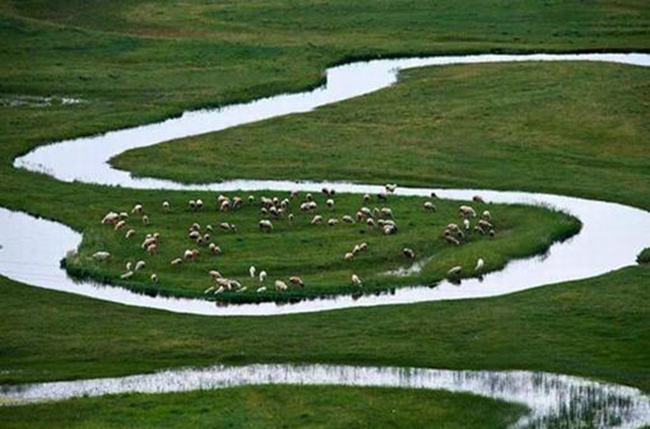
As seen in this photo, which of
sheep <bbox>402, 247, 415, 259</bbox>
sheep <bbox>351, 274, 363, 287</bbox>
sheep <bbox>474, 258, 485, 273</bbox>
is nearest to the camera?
sheep <bbox>351, 274, 363, 287</bbox>

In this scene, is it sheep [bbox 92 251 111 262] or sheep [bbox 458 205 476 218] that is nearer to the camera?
sheep [bbox 92 251 111 262]

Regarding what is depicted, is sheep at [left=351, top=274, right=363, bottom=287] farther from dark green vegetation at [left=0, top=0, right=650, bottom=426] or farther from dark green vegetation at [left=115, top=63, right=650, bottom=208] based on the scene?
dark green vegetation at [left=115, top=63, right=650, bottom=208]

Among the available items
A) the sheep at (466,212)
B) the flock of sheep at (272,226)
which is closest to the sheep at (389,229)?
the flock of sheep at (272,226)

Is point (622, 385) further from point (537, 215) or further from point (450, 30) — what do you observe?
point (450, 30)

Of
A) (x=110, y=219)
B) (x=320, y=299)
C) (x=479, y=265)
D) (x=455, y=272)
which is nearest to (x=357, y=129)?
(x=110, y=219)

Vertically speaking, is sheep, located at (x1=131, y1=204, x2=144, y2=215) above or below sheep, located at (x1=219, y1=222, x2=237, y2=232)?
below

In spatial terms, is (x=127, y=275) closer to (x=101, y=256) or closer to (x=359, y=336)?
(x=101, y=256)

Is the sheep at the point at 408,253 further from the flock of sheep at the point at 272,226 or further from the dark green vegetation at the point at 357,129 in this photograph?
the dark green vegetation at the point at 357,129

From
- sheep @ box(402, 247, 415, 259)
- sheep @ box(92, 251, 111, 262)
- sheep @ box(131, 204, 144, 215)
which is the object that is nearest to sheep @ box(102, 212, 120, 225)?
sheep @ box(131, 204, 144, 215)
